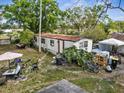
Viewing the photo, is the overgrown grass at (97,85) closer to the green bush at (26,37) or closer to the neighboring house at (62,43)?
the neighboring house at (62,43)

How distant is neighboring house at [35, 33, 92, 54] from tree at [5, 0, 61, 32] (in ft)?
17.6

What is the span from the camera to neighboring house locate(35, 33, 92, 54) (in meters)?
24.2

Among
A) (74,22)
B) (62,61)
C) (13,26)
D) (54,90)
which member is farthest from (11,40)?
(54,90)

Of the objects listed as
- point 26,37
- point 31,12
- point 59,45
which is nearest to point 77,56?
point 59,45

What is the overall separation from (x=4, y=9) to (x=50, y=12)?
779 cm

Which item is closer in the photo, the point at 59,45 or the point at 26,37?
the point at 59,45

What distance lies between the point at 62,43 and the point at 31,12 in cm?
1107

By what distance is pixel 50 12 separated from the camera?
34.9 m

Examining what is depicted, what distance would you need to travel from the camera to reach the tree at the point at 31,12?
33.4m

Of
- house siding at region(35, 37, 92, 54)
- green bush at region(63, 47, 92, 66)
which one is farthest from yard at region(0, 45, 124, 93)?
house siding at region(35, 37, 92, 54)

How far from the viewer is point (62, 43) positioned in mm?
25375

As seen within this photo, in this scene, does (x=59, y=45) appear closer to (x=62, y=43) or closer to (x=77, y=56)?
(x=62, y=43)

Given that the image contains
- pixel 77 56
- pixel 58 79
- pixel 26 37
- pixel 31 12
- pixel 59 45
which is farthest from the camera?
pixel 31 12

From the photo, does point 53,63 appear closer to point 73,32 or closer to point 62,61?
point 62,61
